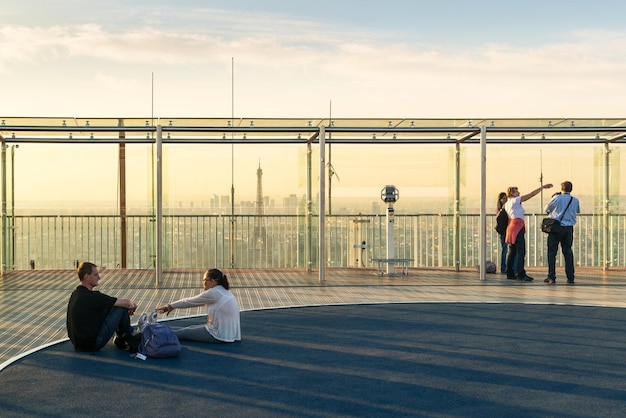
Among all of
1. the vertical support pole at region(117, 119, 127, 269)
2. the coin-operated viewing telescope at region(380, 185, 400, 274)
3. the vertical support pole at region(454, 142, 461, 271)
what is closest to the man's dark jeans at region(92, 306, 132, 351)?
the vertical support pole at region(117, 119, 127, 269)

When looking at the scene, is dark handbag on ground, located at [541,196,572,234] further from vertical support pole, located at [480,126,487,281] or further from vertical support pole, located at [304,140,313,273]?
vertical support pole, located at [304,140,313,273]

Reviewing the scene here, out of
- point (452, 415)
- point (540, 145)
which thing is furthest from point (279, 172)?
point (452, 415)

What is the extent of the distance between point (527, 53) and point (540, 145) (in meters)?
4.26

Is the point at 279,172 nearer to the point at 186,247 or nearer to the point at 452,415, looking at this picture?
the point at 186,247

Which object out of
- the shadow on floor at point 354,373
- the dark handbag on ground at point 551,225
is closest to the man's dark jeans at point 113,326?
the shadow on floor at point 354,373

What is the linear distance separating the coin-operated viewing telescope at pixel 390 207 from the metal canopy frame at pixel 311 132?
96 cm

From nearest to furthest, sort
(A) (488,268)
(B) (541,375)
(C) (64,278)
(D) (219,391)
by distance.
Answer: (D) (219,391), (B) (541,375), (C) (64,278), (A) (488,268)

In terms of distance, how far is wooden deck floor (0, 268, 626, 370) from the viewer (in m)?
12.0

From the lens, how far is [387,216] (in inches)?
665

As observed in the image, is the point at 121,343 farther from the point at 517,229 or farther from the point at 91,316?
the point at 517,229

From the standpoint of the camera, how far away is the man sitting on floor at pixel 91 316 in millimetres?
8875

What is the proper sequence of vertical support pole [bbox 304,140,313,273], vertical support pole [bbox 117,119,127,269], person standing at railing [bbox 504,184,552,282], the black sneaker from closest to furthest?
the black sneaker, person standing at railing [bbox 504,184,552,282], vertical support pole [bbox 117,119,127,269], vertical support pole [bbox 304,140,313,273]

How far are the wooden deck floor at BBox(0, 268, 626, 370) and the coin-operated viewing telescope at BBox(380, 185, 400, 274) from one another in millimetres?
467

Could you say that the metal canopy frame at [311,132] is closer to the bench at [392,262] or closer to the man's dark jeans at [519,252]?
the man's dark jeans at [519,252]
